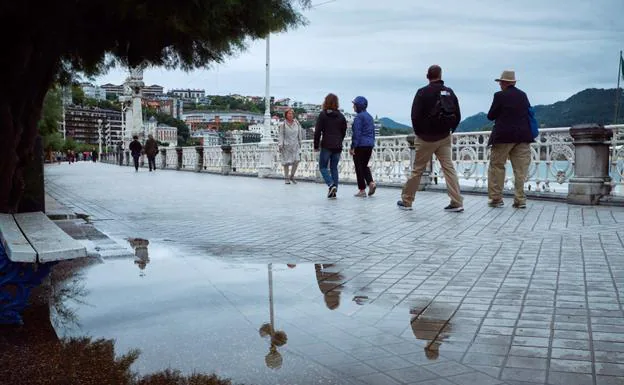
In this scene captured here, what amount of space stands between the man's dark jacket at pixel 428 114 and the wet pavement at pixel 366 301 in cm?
189

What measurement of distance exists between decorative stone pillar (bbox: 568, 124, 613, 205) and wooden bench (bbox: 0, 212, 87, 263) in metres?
9.21

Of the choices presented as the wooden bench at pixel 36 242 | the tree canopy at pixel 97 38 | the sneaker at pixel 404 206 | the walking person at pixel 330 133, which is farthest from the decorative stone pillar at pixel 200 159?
the wooden bench at pixel 36 242

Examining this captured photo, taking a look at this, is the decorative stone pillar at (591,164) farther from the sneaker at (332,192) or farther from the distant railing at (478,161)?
the sneaker at (332,192)

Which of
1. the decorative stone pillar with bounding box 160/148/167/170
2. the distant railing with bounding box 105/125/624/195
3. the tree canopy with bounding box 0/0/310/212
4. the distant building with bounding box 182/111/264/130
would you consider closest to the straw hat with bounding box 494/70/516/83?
the distant railing with bounding box 105/125/624/195

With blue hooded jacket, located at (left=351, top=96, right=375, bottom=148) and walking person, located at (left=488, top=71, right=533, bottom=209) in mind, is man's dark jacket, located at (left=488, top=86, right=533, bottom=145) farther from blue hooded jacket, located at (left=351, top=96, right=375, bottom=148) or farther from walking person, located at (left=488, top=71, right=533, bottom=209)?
blue hooded jacket, located at (left=351, top=96, right=375, bottom=148)

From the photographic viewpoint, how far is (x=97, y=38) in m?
5.98

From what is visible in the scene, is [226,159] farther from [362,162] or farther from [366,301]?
[366,301]

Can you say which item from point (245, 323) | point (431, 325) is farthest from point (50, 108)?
point (431, 325)

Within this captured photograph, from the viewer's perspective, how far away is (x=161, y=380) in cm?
294

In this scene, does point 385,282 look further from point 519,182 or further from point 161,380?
point 519,182

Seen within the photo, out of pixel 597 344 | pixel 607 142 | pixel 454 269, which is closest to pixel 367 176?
pixel 607 142

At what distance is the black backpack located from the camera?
968 cm

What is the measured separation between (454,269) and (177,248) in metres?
2.90

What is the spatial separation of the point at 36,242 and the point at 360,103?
9.66 m
